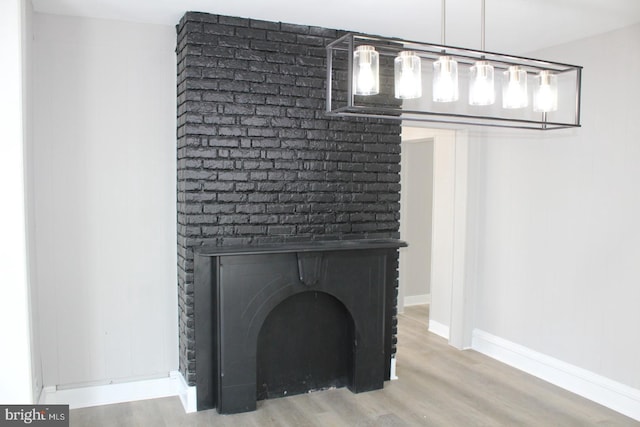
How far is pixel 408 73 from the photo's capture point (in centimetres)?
204

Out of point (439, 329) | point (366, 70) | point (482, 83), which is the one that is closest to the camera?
point (366, 70)

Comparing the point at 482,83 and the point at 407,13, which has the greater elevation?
the point at 407,13

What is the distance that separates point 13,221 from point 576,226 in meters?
3.54

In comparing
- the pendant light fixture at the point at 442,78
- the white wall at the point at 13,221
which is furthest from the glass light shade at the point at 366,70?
the white wall at the point at 13,221

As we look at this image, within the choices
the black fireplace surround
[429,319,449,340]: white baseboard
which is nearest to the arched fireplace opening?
the black fireplace surround

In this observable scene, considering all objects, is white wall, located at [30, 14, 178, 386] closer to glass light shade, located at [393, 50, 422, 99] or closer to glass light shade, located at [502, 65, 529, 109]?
glass light shade, located at [393, 50, 422, 99]

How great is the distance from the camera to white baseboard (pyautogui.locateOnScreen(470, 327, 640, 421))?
11.7ft

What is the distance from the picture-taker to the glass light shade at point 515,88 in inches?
86.1

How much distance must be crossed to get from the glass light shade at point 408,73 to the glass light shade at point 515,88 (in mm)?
394

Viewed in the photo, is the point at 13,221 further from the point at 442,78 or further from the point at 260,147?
the point at 442,78

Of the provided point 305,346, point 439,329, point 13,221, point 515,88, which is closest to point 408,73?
point 515,88

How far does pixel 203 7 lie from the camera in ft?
10.7

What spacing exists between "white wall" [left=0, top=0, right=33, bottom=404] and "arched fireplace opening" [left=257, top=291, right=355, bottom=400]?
143 cm

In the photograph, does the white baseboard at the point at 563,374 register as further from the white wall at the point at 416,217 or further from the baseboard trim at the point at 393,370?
the white wall at the point at 416,217
